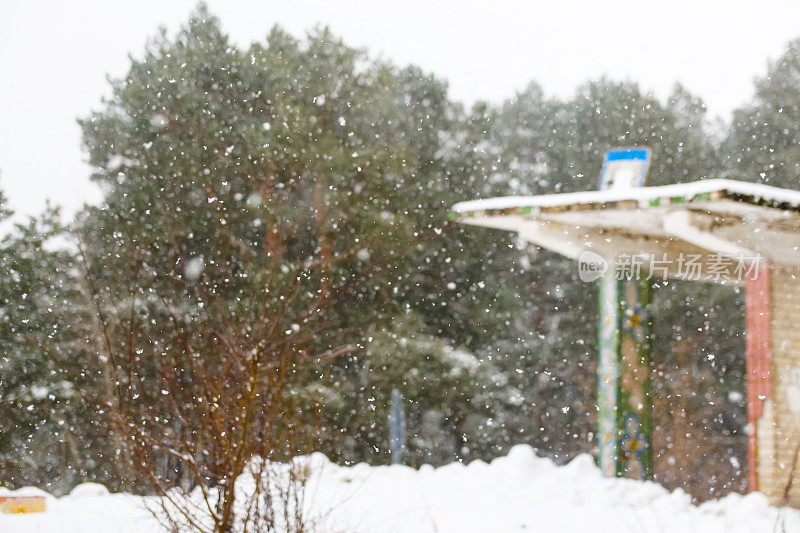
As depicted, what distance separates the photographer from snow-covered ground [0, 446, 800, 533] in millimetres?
4438

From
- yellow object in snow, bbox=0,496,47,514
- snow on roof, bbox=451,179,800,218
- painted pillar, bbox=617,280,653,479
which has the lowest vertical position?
yellow object in snow, bbox=0,496,47,514

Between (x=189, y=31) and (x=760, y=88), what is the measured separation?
Result: 11.8 m

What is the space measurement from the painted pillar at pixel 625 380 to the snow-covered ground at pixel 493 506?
25.8 inches

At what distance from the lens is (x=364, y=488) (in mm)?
5383

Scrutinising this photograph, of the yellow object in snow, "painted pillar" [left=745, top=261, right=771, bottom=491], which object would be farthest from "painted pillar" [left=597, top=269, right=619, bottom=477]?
the yellow object in snow

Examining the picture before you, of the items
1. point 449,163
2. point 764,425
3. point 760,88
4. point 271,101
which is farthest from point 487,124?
point 764,425

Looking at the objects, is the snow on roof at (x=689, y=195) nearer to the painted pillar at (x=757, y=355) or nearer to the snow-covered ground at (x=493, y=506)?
the painted pillar at (x=757, y=355)

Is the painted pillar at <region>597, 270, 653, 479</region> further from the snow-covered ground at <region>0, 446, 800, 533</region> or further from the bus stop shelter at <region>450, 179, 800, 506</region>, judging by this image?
the snow-covered ground at <region>0, 446, 800, 533</region>

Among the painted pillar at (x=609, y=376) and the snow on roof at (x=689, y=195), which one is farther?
the painted pillar at (x=609, y=376)

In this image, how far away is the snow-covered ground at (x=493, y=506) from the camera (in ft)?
14.6

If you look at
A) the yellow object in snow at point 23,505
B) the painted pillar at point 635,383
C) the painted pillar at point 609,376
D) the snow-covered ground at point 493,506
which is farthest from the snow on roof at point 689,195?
the yellow object in snow at point 23,505

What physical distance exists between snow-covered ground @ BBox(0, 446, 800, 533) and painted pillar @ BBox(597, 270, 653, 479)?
25.8 inches

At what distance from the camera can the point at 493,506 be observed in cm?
479

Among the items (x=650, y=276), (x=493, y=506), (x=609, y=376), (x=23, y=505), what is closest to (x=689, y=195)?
(x=650, y=276)
